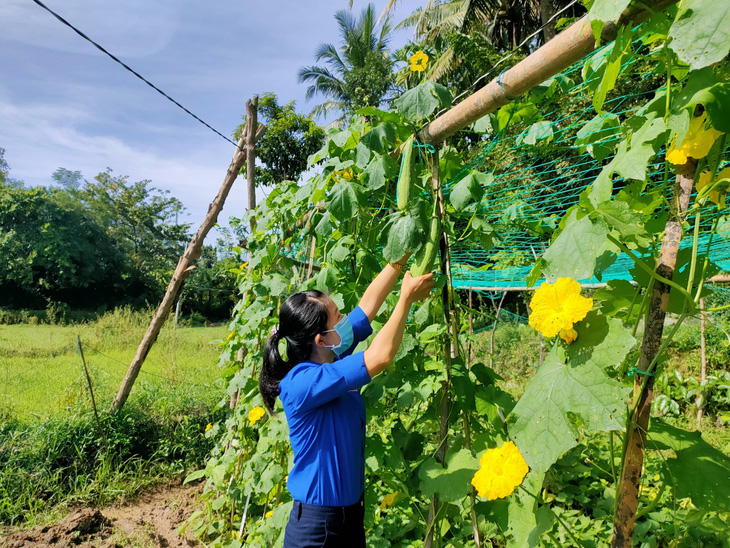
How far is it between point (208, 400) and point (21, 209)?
2007 centimetres

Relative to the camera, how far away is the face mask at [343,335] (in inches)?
59.5

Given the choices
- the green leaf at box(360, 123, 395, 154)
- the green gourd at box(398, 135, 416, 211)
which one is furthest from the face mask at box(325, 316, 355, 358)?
the green leaf at box(360, 123, 395, 154)

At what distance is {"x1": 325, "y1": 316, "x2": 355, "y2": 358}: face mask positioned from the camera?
151 centimetres

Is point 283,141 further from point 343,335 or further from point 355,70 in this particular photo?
point 343,335

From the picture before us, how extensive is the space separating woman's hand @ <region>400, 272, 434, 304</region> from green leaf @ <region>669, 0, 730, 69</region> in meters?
0.74

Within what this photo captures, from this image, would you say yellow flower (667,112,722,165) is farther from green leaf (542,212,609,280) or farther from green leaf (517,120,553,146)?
Answer: green leaf (517,120,553,146)

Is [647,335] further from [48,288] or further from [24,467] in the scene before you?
[48,288]

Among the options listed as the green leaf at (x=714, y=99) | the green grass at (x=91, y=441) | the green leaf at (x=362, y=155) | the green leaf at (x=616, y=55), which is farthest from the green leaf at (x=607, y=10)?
the green grass at (x=91, y=441)

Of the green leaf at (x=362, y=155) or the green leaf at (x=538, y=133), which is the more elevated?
the green leaf at (x=538, y=133)

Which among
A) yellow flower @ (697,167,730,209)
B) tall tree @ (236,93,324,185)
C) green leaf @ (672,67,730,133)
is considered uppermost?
tall tree @ (236,93,324,185)

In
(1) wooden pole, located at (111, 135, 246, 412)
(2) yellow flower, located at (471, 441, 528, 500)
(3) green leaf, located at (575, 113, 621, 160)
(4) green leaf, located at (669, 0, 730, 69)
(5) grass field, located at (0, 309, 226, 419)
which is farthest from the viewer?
(5) grass field, located at (0, 309, 226, 419)

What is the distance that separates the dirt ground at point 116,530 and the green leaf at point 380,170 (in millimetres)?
2579

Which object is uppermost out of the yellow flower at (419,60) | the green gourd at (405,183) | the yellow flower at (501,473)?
the yellow flower at (419,60)

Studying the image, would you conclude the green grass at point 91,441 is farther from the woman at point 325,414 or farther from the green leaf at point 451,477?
the green leaf at point 451,477
